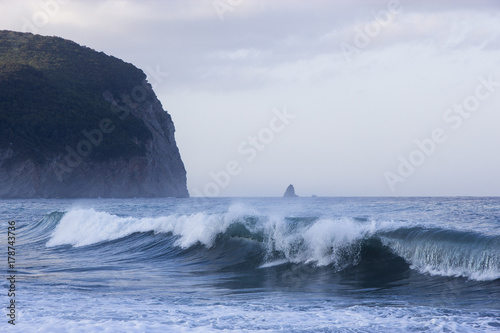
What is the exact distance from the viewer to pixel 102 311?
705cm

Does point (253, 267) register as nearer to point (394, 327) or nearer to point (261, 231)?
point (261, 231)

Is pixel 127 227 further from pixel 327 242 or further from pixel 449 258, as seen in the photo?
pixel 449 258

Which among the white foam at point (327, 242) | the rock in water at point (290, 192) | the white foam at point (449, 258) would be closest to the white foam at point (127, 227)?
the white foam at point (327, 242)

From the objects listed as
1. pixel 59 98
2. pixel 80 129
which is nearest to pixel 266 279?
pixel 80 129

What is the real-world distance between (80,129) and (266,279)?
221ft

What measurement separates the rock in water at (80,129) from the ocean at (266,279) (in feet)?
178

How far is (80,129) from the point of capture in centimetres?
7312

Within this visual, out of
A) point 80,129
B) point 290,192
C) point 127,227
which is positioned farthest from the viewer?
point 290,192

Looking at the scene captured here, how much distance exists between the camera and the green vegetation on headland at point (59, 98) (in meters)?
68.9

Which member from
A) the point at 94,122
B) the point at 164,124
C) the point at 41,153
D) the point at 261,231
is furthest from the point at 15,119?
the point at 261,231

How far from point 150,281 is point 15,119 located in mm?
66164

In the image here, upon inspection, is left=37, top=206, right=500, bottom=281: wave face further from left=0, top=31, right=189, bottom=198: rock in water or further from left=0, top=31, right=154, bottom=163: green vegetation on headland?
left=0, top=31, right=154, bottom=163: green vegetation on headland

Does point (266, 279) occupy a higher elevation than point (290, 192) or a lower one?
lower

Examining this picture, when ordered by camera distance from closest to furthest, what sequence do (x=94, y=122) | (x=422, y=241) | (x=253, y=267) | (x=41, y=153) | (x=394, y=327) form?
(x=394, y=327) < (x=422, y=241) < (x=253, y=267) < (x=41, y=153) < (x=94, y=122)
